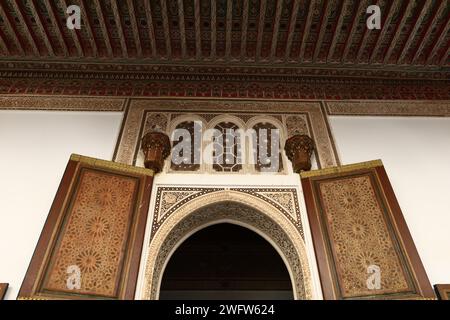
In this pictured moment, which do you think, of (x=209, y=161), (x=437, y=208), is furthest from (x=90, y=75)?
(x=437, y=208)

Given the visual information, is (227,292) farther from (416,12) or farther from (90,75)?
(416,12)

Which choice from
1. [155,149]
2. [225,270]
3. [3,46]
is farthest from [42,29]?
[225,270]

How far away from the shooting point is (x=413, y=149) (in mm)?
2588

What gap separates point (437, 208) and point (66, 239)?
2065 mm

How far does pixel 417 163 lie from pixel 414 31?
93cm

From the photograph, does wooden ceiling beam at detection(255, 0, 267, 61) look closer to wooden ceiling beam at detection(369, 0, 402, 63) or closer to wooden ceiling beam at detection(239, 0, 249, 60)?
wooden ceiling beam at detection(239, 0, 249, 60)

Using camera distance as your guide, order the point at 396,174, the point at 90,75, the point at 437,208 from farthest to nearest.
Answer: the point at 90,75, the point at 396,174, the point at 437,208

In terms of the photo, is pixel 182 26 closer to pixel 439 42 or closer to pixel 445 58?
pixel 439 42

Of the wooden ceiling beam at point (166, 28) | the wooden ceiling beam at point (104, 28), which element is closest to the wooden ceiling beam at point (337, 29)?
the wooden ceiling beam at point (166, 28)

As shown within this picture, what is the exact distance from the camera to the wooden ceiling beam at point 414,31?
8.44ft

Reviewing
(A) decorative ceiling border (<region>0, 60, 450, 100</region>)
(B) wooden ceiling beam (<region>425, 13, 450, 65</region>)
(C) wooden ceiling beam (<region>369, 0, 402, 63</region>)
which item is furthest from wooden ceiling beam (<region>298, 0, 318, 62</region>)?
(B) wooden ceiling beam (<region>425, 13, 450, 65</region>)

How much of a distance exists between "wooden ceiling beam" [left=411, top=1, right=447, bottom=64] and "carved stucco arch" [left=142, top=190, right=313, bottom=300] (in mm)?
1655
